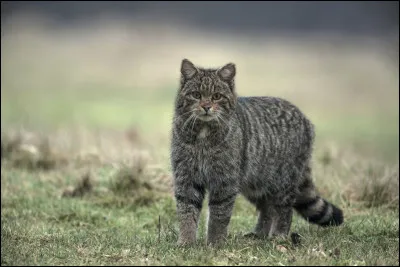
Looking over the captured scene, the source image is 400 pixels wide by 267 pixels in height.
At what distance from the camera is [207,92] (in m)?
8.23

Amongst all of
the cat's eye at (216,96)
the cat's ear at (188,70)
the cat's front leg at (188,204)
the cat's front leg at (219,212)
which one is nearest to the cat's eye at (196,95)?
the cat's eye at (216,96)

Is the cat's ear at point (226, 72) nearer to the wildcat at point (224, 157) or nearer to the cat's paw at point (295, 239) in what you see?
the wildcat at point (224, 157)

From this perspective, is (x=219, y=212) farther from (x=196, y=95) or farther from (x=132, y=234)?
(x=132, y=234)

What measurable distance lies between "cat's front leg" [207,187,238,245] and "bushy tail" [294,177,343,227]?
50.5 inches

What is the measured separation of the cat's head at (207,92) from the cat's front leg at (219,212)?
786 mm

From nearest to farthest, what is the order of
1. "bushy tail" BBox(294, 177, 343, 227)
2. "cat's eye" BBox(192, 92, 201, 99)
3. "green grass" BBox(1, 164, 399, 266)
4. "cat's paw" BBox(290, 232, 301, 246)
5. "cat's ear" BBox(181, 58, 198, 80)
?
"green grass" BBox(1, 164, 399, 266) → "cat's paw" BBox(290, 232, 301, 246) → "cat's eye" BBox(192, 92, 201, 99) → "cat's ear" BBox(181, 58, 198, 80) → "bushy tail" BBox(294, 177, 343, 227)

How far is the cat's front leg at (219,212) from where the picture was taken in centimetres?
826

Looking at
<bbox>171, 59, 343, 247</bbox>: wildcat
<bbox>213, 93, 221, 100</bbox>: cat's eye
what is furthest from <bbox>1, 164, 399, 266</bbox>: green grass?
<bbox>213, 93, 221, 100</bbox>: cat's eye

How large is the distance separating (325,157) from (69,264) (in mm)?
7595

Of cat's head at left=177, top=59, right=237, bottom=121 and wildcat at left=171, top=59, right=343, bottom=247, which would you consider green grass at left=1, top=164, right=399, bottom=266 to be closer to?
wildcat at left=171, top=59, right=343, bottom=247

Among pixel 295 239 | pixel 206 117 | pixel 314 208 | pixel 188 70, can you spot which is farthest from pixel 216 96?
pixel 314 208

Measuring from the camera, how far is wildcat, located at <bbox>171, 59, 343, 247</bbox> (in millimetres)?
8266

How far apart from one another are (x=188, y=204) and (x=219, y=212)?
0.33 m

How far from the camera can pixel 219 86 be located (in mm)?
8336
